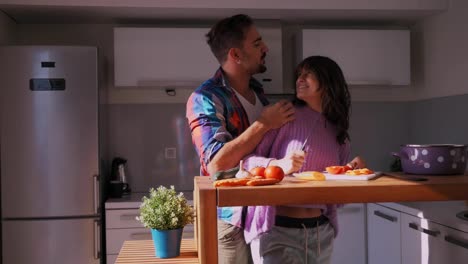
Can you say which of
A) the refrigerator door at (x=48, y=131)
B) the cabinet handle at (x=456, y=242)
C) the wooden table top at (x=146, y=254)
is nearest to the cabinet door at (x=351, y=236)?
the cabinet handle at (x=456, y=242)

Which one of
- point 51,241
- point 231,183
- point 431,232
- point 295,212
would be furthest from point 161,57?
point 231,183

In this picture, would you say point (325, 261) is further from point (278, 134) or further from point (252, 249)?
point (278, 134)

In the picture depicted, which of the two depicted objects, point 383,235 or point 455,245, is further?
point 383,235

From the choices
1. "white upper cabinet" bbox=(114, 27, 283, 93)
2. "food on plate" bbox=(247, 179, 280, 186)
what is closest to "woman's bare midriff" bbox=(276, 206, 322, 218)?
"food on plate" bbox=(247, 179, 280, 186)

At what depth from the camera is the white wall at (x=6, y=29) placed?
337 cm

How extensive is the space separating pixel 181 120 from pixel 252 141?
2.45m

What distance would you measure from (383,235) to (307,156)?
187 centimetres

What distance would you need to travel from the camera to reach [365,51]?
12.0 feet

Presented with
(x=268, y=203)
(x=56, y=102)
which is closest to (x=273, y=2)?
(x=56, y=102)

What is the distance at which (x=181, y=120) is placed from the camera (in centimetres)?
382

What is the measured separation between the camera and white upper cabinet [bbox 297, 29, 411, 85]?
3.61 meters

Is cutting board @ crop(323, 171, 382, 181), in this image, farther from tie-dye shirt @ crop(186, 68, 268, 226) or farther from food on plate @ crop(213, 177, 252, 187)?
tie-dye shirt @ crop(186, 68, 268, 226)

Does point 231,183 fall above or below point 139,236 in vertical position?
above

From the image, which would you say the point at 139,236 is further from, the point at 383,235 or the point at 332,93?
the point at 332,93
